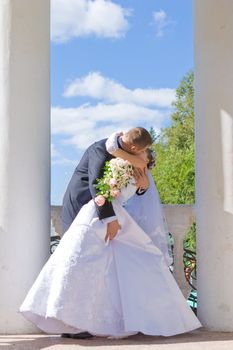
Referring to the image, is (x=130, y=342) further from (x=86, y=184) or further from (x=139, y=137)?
(x=139, y=137)

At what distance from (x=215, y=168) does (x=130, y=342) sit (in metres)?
1.87

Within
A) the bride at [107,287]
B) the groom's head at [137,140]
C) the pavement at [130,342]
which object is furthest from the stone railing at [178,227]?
the groom's head at [137,140]

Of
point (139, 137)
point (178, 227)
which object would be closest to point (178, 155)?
point (178, 227)

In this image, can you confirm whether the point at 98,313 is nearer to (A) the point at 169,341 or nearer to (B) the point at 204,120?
(A) the point at 169,341

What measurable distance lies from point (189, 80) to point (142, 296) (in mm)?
34424

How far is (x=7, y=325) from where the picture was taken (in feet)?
21.6

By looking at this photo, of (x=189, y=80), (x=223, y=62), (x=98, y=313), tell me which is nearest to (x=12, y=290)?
(x=98, y=313)

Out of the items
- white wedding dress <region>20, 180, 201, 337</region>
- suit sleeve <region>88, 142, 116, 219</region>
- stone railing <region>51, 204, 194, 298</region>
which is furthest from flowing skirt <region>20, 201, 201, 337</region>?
stone railing <region>51, 204, 194, 298</region>

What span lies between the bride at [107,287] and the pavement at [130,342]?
89 mm

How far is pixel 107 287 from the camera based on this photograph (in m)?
6.45

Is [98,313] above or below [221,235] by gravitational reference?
below

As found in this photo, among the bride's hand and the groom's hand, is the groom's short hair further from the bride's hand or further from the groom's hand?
the groom's hand

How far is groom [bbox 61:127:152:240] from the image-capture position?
21.1 feet

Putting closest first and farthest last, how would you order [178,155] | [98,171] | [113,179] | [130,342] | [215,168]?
[130,342] < [113,179] < [98,171] < [215,168] < [178,155]
